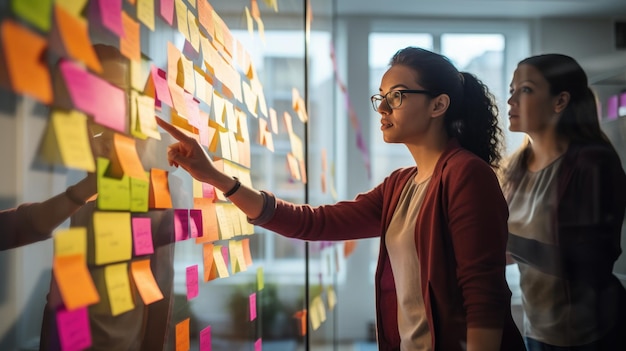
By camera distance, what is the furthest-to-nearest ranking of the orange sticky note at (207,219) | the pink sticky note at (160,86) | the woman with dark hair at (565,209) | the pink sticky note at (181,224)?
the woman with dark hair at (565,209) < the orange sticky note at (207,219) < the pink sticky note at (181,224) < the pink sticky note at (160,86)

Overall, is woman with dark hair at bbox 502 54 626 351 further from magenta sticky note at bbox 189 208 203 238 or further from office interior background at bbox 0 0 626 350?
magenta sticky note at bbox 189 208 203 238

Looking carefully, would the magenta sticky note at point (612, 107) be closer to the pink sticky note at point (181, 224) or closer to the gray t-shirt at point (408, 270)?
the gray t-shirt at point (408, 270)

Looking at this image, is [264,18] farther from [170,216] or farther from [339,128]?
[339,128]

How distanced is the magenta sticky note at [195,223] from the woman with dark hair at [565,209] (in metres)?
0.79

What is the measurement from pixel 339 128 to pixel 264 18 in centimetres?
118

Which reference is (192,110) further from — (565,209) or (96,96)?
(565,209)

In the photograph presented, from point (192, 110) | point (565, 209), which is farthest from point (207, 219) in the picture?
point (565, 209)

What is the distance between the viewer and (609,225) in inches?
55.5

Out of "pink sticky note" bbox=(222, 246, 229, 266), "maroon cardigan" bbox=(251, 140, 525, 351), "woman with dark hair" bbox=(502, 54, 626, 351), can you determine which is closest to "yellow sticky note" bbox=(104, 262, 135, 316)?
"pink sticky note" bbox=(222, 246, 229, 266)

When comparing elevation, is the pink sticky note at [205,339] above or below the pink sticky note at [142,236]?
below

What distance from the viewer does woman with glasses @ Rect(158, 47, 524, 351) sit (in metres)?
1.11

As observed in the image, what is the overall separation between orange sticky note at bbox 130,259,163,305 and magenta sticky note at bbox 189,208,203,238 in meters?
0.18

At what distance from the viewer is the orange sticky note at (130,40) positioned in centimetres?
73

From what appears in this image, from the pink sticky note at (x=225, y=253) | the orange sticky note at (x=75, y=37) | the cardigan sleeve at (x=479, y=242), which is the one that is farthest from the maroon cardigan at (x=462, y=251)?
the orange sticky note at (x=75, y=37)
